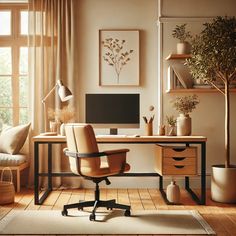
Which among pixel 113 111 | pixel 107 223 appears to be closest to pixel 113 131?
pixel 113 111

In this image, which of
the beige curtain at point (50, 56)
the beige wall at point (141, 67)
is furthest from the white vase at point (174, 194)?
the beige curtain at point (50, 56)

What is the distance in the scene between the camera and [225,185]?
15.9 ft

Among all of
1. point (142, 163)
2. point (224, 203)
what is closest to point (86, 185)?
point (142, 163)

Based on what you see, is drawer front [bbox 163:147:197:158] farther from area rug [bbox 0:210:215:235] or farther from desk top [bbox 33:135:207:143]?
area rug [bbox 0:210:215:235]

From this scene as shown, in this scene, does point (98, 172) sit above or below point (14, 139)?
below

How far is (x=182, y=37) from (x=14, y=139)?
2413 millimetres

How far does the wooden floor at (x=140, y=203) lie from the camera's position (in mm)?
4039

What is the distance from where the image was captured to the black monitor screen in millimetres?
5309

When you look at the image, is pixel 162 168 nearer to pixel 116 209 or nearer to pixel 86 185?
pixel 116 209

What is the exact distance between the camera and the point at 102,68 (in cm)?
581

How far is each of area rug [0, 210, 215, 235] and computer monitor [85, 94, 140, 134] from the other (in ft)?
4.08

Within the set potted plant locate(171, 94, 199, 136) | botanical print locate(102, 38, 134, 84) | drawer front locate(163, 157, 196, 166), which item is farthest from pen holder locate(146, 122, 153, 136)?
botanical print locate(102, 38, 134, 84)

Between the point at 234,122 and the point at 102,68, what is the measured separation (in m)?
1.80

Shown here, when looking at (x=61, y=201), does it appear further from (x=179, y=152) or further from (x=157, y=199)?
(x=179, y=152)
